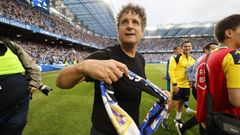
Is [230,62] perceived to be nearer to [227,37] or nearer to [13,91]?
[227,37]

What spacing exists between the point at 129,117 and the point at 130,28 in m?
1.06

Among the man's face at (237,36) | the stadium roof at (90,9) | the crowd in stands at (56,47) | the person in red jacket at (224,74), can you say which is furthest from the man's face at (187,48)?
Answer: the stadium roof at (90,9)

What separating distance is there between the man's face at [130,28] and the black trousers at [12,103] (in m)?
1.33

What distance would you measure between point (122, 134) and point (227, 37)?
190 centimetres

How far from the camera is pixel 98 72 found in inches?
48.9

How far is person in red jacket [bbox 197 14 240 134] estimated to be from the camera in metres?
1.99

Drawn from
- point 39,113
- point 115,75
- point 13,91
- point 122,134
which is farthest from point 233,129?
point 39,113

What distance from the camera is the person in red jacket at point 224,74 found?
1.99 metres

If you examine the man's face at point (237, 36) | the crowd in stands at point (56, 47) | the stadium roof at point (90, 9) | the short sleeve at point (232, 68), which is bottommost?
the short sleeve at point (232, 68)

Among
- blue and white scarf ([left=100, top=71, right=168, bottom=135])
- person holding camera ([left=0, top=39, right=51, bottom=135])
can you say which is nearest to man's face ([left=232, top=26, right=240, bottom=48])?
blue and white scarf ([left=100, top=71, right=168, bottom=135])

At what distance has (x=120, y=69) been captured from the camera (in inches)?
Result: 49.7

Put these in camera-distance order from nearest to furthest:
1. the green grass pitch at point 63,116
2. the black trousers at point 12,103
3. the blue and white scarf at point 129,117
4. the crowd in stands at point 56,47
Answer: the blue and white scarf at point 129,117 → the black trousers at point 12,103 → the green grass pitch at point 63,116 → the crowd in stands at point 56,47

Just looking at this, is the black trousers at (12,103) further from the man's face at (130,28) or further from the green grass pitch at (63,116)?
the green grass pitch at (63,116)

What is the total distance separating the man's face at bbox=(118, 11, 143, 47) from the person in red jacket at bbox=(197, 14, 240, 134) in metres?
0.93
